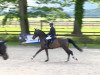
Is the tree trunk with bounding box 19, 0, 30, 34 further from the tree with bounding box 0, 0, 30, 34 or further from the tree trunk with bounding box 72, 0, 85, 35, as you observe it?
the tree trunk with bounding box 72, 0, 85, 35

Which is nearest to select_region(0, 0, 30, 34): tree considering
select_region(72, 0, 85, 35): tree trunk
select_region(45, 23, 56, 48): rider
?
select_region(72, 0, 85, 35): tree trunk

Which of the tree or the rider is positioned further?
the tree

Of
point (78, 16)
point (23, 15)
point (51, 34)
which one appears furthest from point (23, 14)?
point (51, 34)

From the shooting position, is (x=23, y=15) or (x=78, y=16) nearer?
(x=23, y=15)

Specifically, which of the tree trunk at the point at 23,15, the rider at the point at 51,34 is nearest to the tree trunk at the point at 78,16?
the tree trunk at the point at 23,15

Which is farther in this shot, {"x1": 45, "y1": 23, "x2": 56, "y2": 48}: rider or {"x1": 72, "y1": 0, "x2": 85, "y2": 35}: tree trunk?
{"x1": 72, "y1": 0, "x2": 85, "y2": 35}: tree trunk

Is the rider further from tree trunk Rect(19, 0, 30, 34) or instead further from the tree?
tree trunk Rect(19, 0, 30, 34)

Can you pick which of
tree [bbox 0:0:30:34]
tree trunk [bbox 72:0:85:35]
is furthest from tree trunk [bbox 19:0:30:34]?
tree trunk [bbox 72:0:85:35]

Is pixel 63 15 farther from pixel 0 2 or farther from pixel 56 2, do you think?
pixel 0 2

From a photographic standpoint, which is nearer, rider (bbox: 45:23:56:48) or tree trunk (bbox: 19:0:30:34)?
rider (bbox: 45:23:56:48)

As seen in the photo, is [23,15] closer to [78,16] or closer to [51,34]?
[78,16]

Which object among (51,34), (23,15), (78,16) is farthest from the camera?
(78,16)

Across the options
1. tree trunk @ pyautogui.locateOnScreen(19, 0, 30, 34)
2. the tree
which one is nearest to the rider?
the tree

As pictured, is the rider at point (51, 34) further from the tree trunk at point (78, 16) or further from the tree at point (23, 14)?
the tree trunk at point (78, 16)
